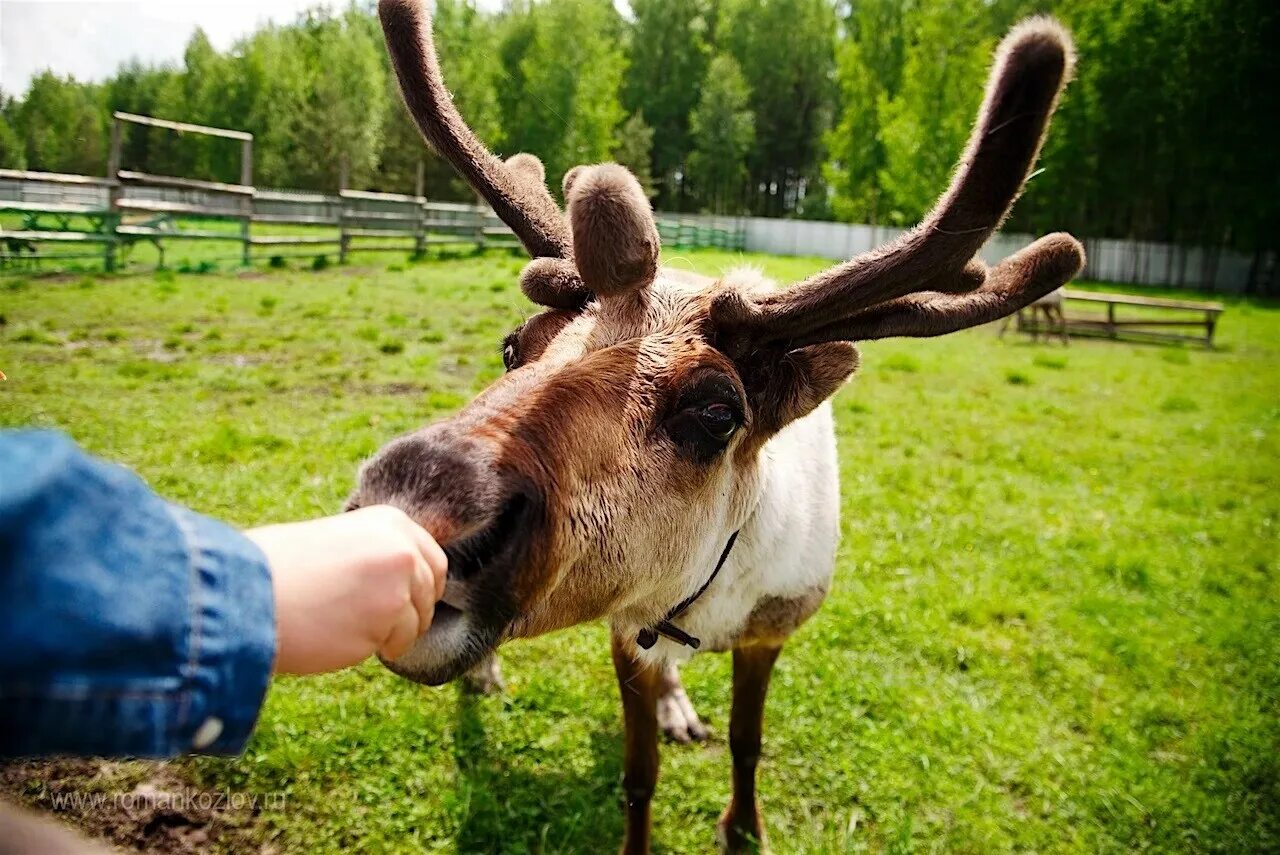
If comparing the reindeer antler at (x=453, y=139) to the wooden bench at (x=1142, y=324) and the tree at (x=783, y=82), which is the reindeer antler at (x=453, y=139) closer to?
the wooden bench at (x=1142, y=324)

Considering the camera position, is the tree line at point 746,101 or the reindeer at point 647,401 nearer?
the reindeer at point 647,401

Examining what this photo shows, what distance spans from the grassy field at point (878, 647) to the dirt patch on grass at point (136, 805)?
87 mm

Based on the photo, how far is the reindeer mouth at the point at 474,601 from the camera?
1492 millimetres

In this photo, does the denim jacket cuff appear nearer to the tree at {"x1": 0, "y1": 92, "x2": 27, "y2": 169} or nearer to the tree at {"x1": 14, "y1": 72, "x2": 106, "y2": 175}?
the tree at {"x1": 0, "y1": 92, "x2": 27, "y2": 169}

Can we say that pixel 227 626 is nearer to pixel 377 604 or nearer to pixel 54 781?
pixel 377 604

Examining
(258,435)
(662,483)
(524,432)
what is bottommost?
A: (258,435)

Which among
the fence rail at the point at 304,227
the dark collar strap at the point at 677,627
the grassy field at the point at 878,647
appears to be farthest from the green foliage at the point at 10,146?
the dark collar strap at the point at 677,627

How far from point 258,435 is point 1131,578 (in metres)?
7.37

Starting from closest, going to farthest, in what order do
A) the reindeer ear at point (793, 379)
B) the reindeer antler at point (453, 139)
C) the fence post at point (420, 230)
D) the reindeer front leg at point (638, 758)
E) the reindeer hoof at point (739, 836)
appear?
the reindeer ear at point (793, 379) < the reindeer antler at point (453, 139) < the reindeer front leg at point (638, 758) < the reindeer hoof at point (739, 836) < the fence post at point (420, 230)

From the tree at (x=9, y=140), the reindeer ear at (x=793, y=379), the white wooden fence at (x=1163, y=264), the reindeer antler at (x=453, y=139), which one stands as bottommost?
the reindeer ear at (x=793, y=379)

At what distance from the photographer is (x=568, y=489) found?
1775mm

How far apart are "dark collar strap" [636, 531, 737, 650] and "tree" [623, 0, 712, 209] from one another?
36.2 metres

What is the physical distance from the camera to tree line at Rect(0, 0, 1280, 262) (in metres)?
13.1

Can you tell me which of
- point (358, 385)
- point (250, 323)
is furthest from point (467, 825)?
point (250, 323)
